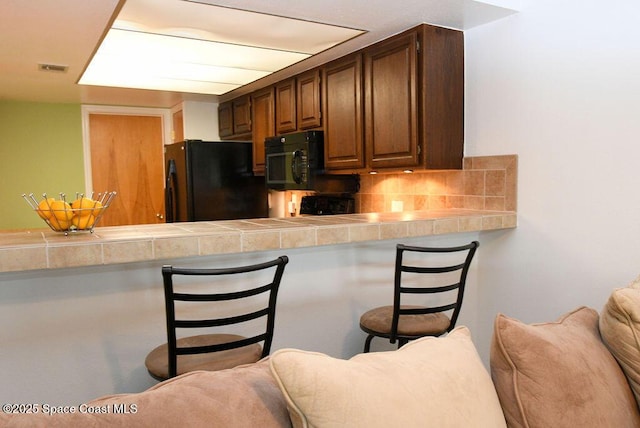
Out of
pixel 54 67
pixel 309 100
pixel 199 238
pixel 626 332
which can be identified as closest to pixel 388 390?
pixel 626 332

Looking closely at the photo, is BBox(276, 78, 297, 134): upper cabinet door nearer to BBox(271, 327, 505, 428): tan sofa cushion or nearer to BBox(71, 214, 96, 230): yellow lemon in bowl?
BBox(71, 214, 96, 230): yellow lemon in bowl

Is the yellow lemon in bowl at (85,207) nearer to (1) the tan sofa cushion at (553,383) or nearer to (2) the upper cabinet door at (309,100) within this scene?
(1) the tan sofa cushion at (553,383)

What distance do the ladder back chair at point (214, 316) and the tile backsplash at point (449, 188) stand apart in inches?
52.6

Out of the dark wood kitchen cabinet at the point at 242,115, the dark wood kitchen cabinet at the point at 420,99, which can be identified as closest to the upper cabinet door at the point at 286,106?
the dark wood kitchen cabinet at the point at 242,115

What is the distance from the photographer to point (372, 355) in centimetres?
107

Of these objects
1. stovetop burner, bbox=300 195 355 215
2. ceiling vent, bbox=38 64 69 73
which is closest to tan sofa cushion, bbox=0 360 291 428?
stovetop burner, bbox=300 195 355 215

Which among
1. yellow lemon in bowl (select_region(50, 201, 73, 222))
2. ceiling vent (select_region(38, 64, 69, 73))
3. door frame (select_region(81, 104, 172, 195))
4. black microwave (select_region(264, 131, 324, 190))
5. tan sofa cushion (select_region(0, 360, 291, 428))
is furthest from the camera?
door frame (select_region(81, 104, 172, 195))

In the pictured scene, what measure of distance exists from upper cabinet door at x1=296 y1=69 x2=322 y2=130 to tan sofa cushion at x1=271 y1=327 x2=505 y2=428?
262 cm

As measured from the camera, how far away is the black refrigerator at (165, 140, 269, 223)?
4.25m

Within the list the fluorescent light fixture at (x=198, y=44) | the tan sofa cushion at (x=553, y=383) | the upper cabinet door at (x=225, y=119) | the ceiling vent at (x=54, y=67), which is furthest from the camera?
the upper cabinet door at (x=225, y=119)

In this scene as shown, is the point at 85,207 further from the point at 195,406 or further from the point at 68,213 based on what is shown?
the point at 195,406

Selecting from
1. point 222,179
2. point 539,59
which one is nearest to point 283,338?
point 539,59

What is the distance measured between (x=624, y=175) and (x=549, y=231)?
46 cm

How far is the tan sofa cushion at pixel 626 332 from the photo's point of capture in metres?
1.28
